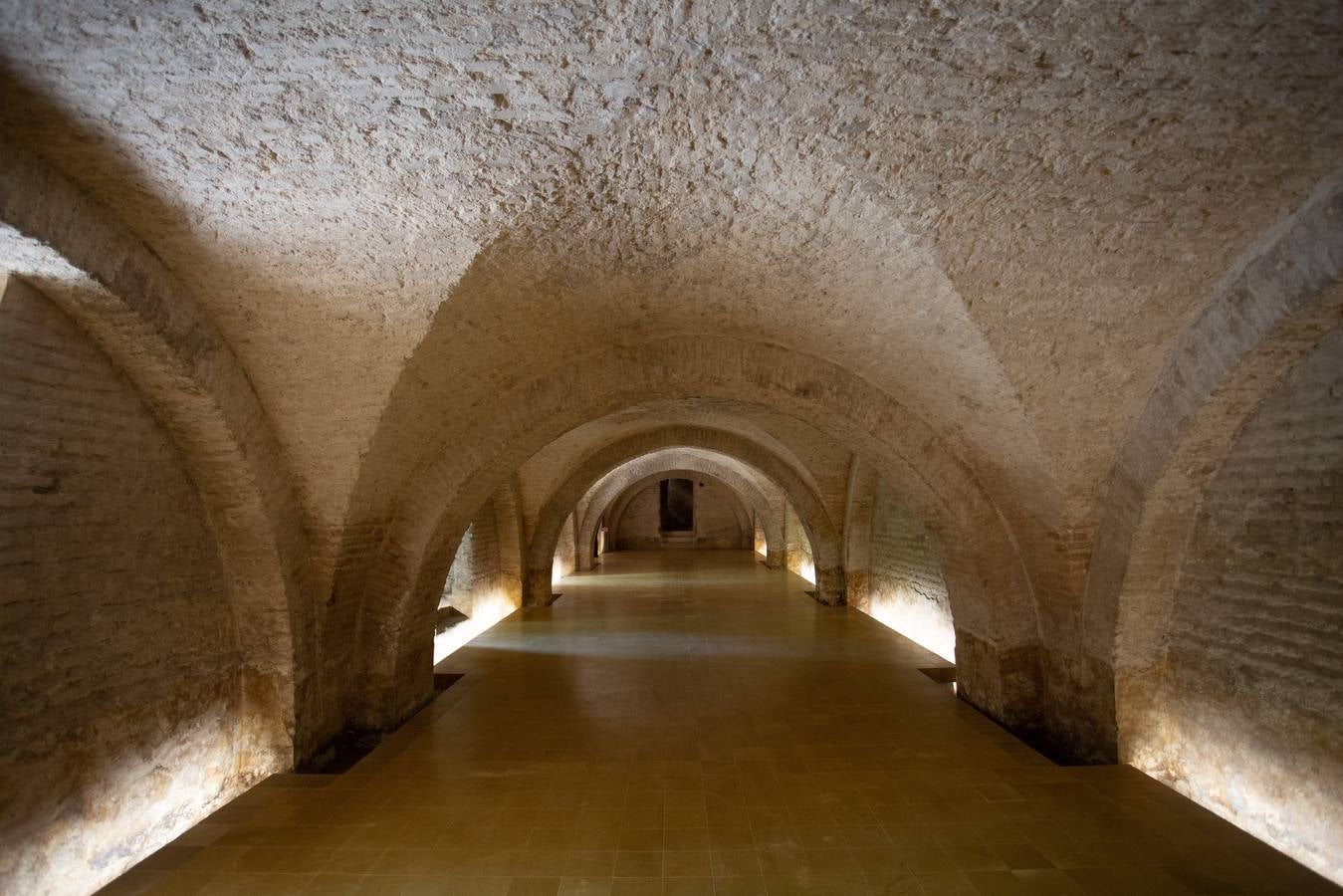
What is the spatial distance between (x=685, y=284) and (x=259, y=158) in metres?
2.20

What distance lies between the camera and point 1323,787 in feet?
10.2

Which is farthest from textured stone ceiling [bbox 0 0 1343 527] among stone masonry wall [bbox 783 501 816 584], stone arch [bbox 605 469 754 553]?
stone arch [bbox 605 469 754 553]

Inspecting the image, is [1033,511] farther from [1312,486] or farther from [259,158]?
[259,158]

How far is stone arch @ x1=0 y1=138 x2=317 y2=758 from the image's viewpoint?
2.54 metres

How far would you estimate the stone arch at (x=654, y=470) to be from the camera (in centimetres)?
1546

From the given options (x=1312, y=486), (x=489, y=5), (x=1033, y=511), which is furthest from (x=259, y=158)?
(x=1312, y=486)

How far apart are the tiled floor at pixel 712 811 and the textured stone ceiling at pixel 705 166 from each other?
178 centimetres

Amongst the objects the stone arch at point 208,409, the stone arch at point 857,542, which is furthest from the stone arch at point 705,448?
the stone arch at point 208,409

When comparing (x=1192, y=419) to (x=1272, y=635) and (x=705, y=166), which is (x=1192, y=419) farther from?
(x=705, y=166)

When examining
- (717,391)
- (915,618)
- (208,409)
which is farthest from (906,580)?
(208,409)

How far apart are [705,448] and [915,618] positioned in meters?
4.57

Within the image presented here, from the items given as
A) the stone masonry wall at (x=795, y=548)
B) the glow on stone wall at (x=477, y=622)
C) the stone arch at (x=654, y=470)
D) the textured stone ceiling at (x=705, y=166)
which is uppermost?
the textured stone ceiling at (x=705, y=166)

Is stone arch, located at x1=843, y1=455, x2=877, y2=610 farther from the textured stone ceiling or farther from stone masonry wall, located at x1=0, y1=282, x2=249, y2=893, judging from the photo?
stone masonry wall, located at x1=0, y1=282, x2=249, y2=893

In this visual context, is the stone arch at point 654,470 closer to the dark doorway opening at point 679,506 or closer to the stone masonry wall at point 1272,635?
the dark doorway opening at point 679,506
